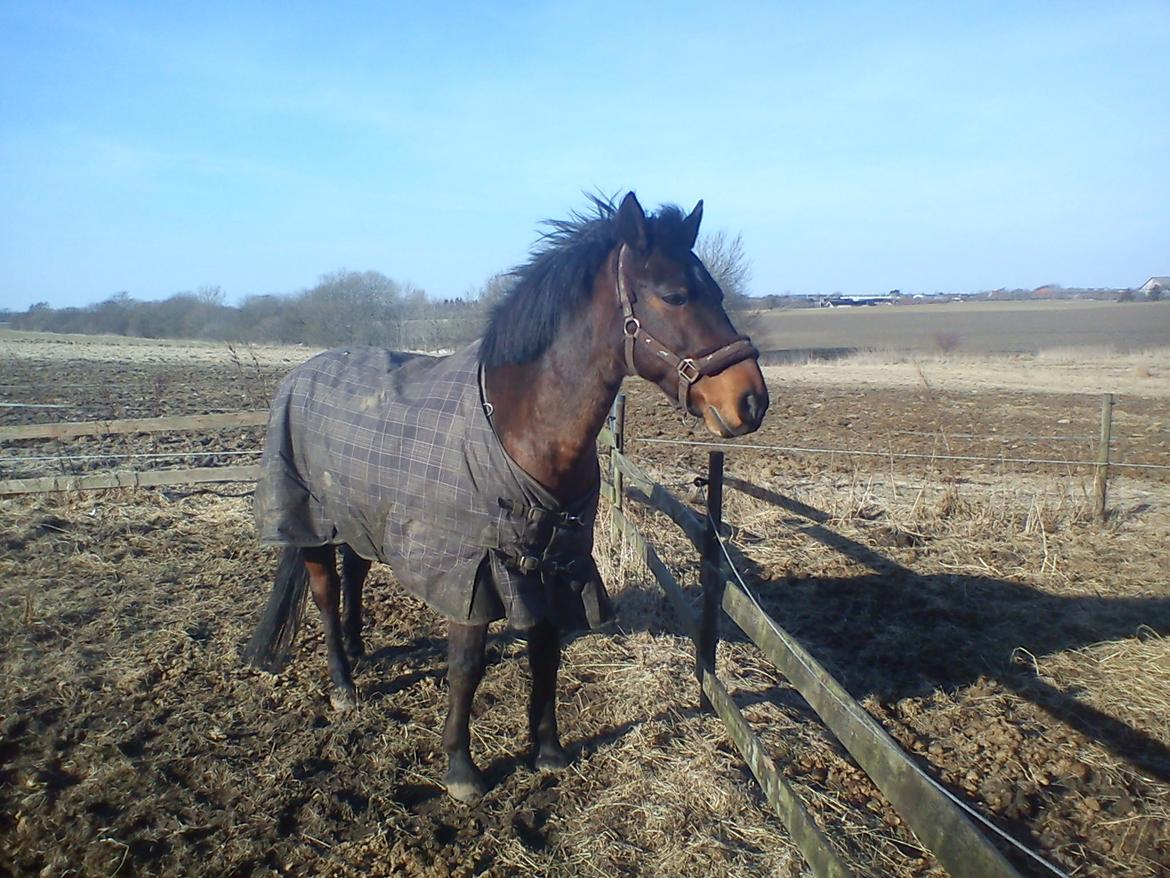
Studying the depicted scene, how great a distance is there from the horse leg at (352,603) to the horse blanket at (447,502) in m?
0.75

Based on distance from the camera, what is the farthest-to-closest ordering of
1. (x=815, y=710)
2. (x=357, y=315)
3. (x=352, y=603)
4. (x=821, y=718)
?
(x=357, y=315) → (x=352, y=603) → (x=821, y=718) → (x=815, y=710)

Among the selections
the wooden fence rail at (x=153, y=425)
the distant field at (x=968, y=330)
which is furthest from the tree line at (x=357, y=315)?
the distant field at (x=968, y=330)

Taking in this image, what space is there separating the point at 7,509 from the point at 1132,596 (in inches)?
372

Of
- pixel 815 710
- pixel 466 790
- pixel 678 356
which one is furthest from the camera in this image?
pixel 466 790

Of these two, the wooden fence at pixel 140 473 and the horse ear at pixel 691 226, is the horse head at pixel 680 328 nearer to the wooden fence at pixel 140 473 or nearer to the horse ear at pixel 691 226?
the horse ear at pixel 691 226

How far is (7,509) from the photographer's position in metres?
7.06

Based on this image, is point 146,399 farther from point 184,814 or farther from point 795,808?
point 795,808

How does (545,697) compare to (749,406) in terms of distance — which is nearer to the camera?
(749,406)

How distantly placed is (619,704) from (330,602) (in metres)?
1.71

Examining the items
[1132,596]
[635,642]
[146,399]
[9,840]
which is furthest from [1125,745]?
[146,399]

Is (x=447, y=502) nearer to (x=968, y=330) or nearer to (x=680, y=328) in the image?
(x=680, y=328)

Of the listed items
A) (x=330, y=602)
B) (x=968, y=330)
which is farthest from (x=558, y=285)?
(x=968, y=330)

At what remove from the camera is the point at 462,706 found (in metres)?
3.27

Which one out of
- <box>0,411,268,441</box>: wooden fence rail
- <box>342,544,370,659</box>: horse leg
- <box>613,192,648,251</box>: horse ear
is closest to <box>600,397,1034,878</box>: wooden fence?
<box>613,192,648,251</box>: horse ear
